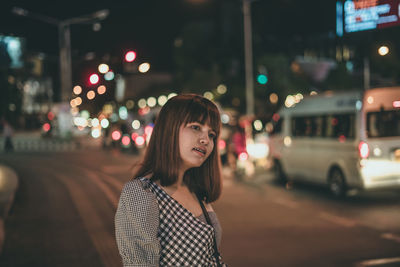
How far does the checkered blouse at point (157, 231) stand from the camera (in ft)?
6.48

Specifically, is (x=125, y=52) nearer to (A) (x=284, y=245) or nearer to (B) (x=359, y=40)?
(B) (x=359, y=40)

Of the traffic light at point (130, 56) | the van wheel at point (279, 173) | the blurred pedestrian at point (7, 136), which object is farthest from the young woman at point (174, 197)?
the blurred pedestrian at point (7, 136)

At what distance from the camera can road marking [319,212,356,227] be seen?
8742 mm

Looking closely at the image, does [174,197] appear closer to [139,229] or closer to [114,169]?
A: [139,229]

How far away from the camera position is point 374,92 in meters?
10.9

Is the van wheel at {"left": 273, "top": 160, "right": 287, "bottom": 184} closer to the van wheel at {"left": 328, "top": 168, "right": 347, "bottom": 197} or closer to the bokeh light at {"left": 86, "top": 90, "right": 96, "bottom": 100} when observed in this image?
the van wheel at {"left": 328, "top": 168, "right": 347, "bottom": 197}

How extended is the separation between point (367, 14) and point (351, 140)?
20.8 feet

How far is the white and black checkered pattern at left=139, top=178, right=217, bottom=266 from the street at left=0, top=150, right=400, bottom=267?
4264 mm

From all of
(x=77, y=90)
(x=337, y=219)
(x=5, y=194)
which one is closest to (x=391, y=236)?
(x=337, y=219)

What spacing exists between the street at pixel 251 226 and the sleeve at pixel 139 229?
4377mm

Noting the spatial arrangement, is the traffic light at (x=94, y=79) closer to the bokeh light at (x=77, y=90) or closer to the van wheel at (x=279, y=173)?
the bokeh light at (x=77, y=90)

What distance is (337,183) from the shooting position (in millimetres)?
11781

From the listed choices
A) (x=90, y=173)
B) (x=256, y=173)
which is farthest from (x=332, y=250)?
(x=90, y=173)

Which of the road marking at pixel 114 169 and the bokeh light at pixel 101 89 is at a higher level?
the bokeh light at pixel 101 89
